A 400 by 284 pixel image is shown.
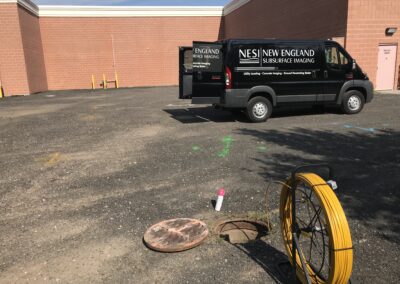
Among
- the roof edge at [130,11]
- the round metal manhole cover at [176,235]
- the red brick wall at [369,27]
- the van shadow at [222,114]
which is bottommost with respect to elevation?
the round metal manhole cover at [176,235]

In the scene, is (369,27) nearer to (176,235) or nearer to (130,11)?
(176,235)

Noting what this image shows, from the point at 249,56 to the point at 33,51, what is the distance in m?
19.9

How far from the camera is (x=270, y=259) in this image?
357 centimetres

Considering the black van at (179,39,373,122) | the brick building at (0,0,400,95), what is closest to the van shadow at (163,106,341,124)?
the black van at (179,39,373,122)

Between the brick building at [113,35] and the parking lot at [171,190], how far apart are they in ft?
42.4

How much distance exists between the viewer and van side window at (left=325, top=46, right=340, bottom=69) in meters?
10.7

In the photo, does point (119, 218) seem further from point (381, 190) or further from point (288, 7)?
point (288, 7)

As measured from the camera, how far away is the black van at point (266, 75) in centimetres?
996

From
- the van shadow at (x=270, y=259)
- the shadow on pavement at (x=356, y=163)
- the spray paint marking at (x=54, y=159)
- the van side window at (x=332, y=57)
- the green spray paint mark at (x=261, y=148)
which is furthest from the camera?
the van side window at (x=332, y=57)

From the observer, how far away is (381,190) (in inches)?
201

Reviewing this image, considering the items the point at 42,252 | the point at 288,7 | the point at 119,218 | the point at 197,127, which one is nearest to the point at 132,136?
the point at 197,127

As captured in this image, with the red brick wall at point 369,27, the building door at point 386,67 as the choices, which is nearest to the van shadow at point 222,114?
the red brick wall at point 369,27

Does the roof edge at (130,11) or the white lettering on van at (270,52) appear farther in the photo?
the roof edge at (130,11)

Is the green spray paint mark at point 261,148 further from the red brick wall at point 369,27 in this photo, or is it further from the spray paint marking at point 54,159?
the red brick wall at point 369,27
